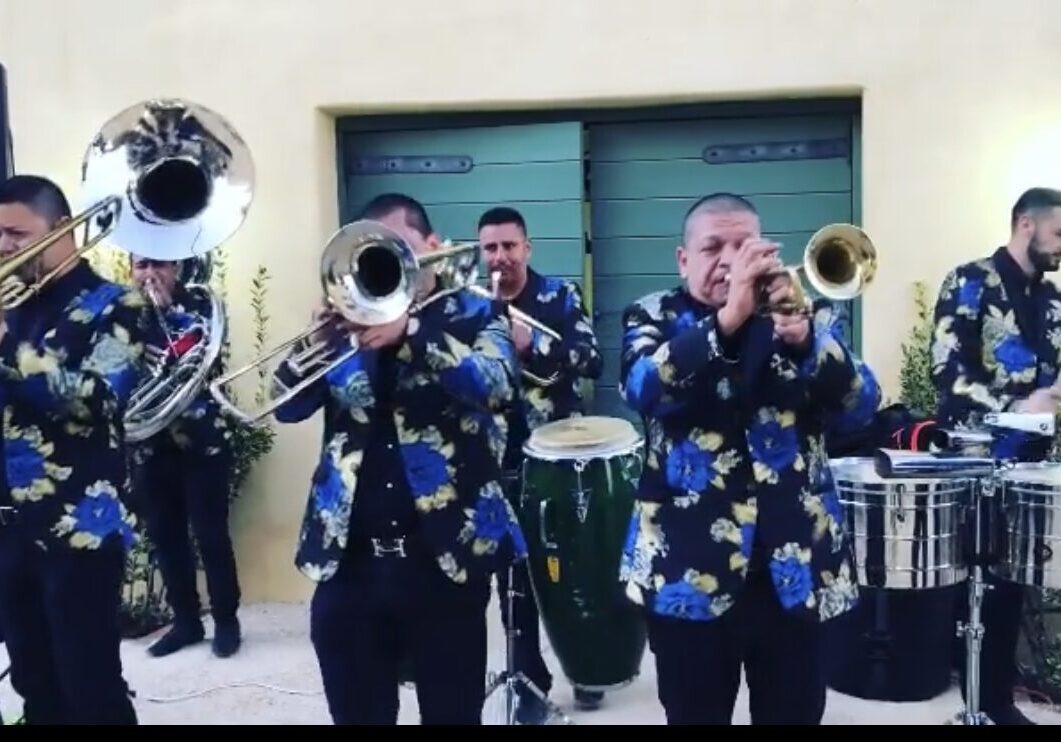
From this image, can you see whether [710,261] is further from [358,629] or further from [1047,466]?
[1047,466]

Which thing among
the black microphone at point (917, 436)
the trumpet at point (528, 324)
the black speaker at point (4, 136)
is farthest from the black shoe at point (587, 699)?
the black speaker at point (4, 136)

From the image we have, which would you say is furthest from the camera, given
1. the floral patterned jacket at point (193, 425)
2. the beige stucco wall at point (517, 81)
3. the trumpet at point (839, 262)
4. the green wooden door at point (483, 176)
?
the green wooden door at point (483, 176)

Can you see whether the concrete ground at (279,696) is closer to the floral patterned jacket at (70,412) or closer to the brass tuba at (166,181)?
the floral patterned jacket at (70,412)

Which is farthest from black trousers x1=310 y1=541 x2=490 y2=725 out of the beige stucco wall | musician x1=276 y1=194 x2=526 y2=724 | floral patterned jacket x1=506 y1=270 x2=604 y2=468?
the beige stucco wall

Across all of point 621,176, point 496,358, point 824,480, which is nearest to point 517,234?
point 621,176

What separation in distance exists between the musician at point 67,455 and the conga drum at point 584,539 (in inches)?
58.4

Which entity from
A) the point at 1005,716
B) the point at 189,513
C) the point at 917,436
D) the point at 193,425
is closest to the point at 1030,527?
the point at 917,436

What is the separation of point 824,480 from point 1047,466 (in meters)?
1.66

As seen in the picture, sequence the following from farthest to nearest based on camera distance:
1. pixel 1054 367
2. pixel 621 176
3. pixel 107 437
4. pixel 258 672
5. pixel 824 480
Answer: pixel 621 176
pixel 258 672
pixel 1054 367
pixel 107 437
pixel 824 480

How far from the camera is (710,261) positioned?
2.90 metres

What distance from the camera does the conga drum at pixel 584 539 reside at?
173 inches

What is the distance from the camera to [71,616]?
336 cm

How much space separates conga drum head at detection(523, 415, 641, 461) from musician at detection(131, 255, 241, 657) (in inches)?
63.3

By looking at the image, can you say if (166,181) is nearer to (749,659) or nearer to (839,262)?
(839,262)
